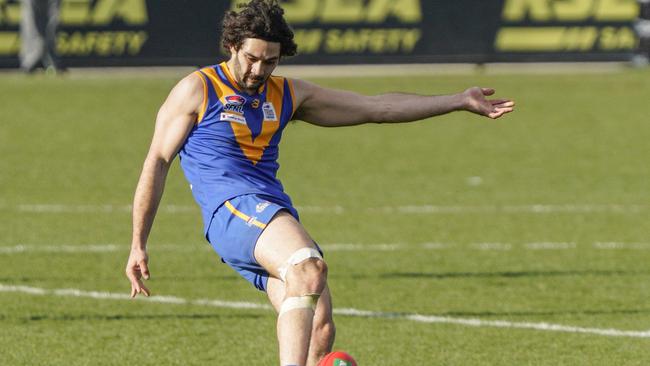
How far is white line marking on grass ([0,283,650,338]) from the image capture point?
869cm

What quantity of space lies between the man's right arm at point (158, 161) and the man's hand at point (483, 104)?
1376mm

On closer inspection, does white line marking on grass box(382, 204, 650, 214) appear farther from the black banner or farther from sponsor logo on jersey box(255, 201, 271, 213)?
the black banner

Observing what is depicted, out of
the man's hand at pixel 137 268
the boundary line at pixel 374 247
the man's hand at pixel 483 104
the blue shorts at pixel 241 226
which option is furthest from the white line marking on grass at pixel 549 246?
the man's hand at pixel 137 268

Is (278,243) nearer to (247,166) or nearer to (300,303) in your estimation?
(300,303)

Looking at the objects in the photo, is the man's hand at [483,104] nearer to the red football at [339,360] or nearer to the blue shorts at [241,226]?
the blue shorts at [241,226]

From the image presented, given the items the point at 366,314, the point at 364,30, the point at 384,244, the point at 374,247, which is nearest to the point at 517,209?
the point at 384,244

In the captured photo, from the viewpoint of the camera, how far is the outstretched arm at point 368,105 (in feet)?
22.8

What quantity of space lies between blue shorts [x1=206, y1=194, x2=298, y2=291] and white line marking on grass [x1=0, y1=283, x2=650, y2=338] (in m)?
2.82

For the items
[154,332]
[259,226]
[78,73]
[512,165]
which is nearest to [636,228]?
[512,165]

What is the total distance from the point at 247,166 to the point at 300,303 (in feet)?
2.89

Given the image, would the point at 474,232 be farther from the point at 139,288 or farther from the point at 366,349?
the point at 139,288

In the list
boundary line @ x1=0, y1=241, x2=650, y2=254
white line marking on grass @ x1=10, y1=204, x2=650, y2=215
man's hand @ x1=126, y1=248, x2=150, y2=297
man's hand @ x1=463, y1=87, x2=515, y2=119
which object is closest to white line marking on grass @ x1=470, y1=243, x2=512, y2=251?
boundary line @ x1=0, y1=241, x2=650, y2=254

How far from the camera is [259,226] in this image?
20.5 ft

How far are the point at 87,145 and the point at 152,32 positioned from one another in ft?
22.2
